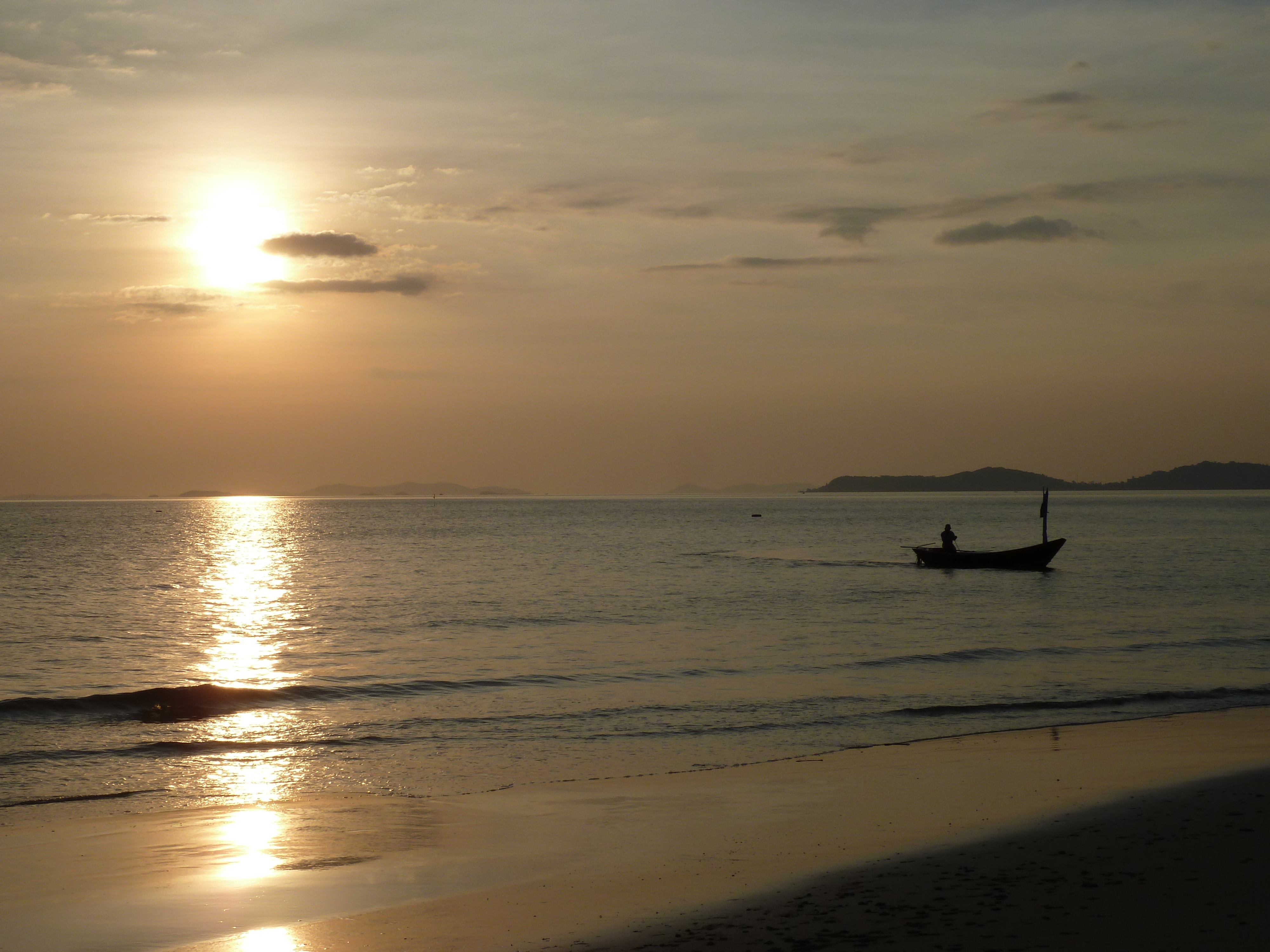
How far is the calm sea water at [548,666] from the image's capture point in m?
17.4

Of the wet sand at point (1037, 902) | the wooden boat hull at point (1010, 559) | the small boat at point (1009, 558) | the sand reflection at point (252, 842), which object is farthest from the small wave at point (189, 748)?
the wooden boat hull at point (1010, 559)

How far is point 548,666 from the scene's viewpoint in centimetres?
2753

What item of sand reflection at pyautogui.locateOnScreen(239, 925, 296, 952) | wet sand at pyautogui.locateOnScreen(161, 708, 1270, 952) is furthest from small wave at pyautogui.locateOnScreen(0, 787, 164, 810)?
sand reflection at pyautogui.locateOnScreen(239, 925, 296, 952)

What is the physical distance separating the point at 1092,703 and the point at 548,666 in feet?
42.5

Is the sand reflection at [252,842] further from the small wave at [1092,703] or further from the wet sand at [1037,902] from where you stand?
the small wave at [1092,703]

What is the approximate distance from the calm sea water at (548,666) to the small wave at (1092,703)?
9cm

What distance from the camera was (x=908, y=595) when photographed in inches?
1895

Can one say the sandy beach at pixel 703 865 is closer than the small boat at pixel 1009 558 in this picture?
Yes

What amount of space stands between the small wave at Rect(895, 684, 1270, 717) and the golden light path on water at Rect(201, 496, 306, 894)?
39.0 ft

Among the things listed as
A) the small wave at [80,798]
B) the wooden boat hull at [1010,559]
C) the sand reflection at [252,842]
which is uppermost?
the sand reflection at [252,842]

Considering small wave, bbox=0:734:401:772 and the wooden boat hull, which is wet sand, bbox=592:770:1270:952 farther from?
the wooden boat hull

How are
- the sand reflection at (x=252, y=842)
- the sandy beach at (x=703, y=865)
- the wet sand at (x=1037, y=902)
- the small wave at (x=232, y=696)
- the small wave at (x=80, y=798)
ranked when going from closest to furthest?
1. the wet sand at (x=1037, y=902)
2. the sandy beach at (x=703, y=865)
3. the sand reflection at (x=252, y=842)
4. the small wave at (x=80, y=798)
5. the small wave at (x=232, y=696)

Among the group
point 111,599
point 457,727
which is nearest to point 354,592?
point 111,599

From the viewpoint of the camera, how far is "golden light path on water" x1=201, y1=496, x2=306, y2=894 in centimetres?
1176
